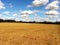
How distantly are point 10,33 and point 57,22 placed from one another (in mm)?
1187

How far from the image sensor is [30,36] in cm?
338

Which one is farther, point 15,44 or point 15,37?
point 15,37

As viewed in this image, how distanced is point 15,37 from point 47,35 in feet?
2.52

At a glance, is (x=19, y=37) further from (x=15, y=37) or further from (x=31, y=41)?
(x=31, y=41)

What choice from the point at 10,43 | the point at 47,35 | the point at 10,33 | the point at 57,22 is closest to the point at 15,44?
the point at 10,43

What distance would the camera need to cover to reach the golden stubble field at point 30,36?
3129mm

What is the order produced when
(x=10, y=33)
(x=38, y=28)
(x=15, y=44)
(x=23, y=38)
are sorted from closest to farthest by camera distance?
(x=15, y=44) → (x=23, y=38) → (x=10, y=33) → (x=38, y=28)

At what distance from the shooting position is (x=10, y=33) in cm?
353

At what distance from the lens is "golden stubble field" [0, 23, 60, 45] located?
10.3ft

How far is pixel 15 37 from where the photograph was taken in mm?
3307

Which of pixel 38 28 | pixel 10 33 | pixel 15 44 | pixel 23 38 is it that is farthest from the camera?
pixel 38 28

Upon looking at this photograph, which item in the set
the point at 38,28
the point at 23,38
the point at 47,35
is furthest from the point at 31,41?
the point at 38,28

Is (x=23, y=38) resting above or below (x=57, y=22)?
below

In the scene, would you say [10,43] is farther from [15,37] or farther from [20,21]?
[20,21]
